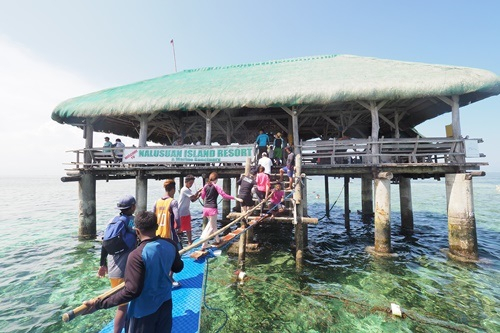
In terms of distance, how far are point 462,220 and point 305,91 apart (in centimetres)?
788

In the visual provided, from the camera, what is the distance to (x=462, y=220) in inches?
348

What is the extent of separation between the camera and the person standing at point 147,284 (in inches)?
92.7

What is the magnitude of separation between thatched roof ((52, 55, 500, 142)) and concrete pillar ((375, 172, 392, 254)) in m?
3.41

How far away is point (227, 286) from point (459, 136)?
10657 mm

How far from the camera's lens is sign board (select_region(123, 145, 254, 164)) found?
10.4 m

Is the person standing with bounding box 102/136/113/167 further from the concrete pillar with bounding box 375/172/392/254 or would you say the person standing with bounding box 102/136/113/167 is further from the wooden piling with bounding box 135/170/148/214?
the concrete pillar with bounding box 375/172/392/254

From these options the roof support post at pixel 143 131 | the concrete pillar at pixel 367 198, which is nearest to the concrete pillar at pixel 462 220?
the concrete pillar at pixel 367 198

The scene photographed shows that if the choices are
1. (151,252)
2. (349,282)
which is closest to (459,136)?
(349,282)

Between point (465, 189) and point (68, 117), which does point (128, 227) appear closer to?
point (465, 189)

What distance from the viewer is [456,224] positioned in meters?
8.96

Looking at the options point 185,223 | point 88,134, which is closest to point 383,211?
point 185,223

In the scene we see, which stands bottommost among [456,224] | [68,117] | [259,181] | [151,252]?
[456,224]

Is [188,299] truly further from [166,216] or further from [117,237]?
[117,237]

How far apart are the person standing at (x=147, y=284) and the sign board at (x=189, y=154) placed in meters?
7.83
